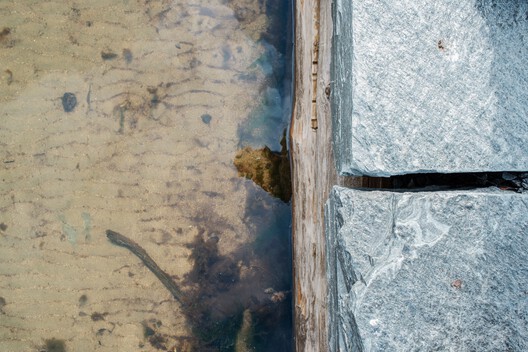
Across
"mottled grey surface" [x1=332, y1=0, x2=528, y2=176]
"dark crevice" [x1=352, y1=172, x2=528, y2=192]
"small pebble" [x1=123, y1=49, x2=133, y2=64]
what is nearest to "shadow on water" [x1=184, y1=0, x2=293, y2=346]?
"small pebble" [x1=123, y1=49, x2=133, y2=64]

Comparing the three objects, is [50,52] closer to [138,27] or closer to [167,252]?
[138,27]

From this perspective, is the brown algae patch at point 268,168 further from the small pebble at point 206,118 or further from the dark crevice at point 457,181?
the dark crevice at point 457,181

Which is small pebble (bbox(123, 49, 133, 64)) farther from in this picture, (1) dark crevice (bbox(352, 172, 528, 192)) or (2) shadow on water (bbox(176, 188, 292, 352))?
(1) dark crevice (bbox(352, 172, 528, 192))

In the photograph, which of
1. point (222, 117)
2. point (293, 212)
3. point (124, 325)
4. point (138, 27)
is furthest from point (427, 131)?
point (124, 325)

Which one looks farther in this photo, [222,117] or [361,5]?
[222,117]

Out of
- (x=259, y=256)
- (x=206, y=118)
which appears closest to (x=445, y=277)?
(x=259, y=256)
